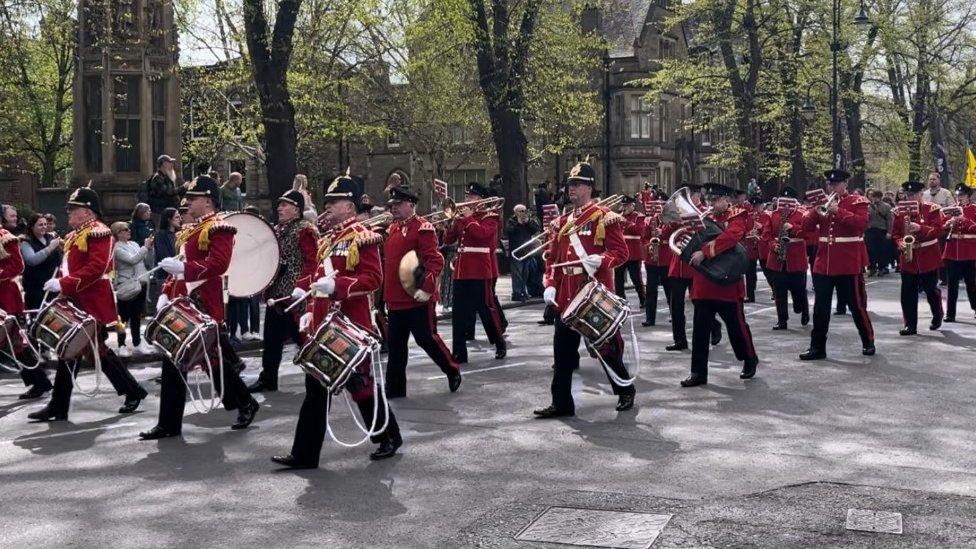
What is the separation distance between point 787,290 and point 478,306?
5319 millimetres

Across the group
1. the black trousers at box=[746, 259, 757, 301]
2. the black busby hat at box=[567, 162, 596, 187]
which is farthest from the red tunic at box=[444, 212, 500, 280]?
the black trousers at box=[746, 259, 757, 301]

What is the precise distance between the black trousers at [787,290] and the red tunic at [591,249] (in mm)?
7456

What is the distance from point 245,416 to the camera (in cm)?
1023

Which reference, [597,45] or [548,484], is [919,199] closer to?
[548,484]

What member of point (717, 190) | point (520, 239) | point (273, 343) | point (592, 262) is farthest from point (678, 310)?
point (520, 239)

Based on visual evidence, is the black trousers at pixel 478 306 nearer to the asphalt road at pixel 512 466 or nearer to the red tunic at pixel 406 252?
the asphalt road at pixel 512 466

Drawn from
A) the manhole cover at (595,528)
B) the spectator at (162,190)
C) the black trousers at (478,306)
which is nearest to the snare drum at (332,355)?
the manhole cover at (595,528)

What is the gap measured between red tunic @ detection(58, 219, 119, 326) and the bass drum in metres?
1.03

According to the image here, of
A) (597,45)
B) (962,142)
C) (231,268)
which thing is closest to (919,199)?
(231,268)

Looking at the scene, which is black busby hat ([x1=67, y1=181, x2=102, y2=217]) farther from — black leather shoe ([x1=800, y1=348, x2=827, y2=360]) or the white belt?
the white belt

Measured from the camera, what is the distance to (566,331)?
10344 millimetres

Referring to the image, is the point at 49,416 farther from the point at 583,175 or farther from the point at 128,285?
the point at 583,175

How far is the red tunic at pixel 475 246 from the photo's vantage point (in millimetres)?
14570

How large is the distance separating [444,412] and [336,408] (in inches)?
37.5
